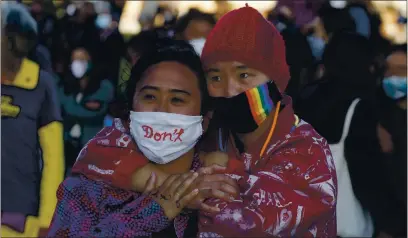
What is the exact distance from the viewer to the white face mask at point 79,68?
2.82m

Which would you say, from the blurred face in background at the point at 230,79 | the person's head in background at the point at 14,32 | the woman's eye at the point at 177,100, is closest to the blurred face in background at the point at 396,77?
the blurred face in background at the point at 230,79

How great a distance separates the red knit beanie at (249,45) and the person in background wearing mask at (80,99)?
621 millimetres

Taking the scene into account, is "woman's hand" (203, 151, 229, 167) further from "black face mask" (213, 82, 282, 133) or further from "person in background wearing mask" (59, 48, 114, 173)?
"person in background wearing mask" (59, 48, 114, 173)

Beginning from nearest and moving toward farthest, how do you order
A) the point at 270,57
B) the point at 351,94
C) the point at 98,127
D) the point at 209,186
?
1. the point at 209,186
2. the point at 270,57
3. the point at 98,127
4. the point at 351,94

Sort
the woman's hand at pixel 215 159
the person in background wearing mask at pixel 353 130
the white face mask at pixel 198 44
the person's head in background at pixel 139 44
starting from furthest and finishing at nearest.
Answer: the person in background wearing mask at pixel 353 130 < the person's head in background at pixel 139 44 < the white face mask at pixel 198 44 < the woman's hand at pixel 215 159

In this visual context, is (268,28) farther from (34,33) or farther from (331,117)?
(34,33)

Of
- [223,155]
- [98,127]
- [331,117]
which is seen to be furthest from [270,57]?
[98,127]

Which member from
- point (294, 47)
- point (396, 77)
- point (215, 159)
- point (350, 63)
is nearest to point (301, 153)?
point (215, 159)

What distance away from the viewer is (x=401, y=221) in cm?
294

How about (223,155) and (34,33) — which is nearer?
(223,155)

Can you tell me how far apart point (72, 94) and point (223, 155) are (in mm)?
978

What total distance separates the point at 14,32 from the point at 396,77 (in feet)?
5.03

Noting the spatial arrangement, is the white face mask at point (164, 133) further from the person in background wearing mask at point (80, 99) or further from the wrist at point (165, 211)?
the person in background wearing mask at point (80, 99)

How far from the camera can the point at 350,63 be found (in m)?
2.88
